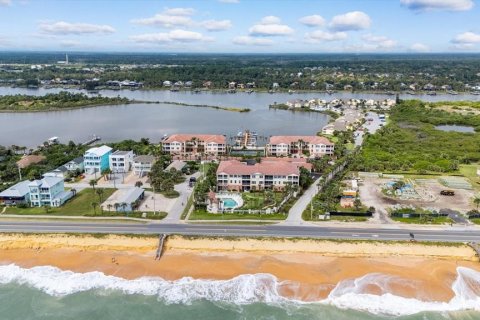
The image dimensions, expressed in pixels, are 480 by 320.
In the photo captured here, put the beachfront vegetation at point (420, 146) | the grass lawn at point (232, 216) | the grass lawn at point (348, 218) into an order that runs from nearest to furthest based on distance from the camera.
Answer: the grass lawn at point (348, 218) → the grass lawn at point (232, 216) → the beachfront vegetation at point (420, 146)

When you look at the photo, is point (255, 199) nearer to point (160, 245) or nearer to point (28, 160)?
point (160, 245)

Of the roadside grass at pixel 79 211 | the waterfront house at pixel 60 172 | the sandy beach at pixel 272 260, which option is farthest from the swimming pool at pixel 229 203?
the waterfront house at pixel 60 172

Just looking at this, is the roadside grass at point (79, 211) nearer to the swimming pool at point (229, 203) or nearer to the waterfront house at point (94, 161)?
the swimming pool at point (229, 203)

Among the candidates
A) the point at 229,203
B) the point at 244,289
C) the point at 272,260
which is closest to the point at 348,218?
the point at 272,260

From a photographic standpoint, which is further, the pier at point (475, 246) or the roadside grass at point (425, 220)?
the roadside grass at point (425, 220)

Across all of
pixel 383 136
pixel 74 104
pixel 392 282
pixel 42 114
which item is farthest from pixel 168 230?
pixel 74 104

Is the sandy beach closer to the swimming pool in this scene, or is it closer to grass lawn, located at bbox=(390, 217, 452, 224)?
grass lawn, located at bbox=(390, 217, 452, 224)

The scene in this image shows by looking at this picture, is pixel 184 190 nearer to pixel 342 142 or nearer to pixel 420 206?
pixel 420 206
